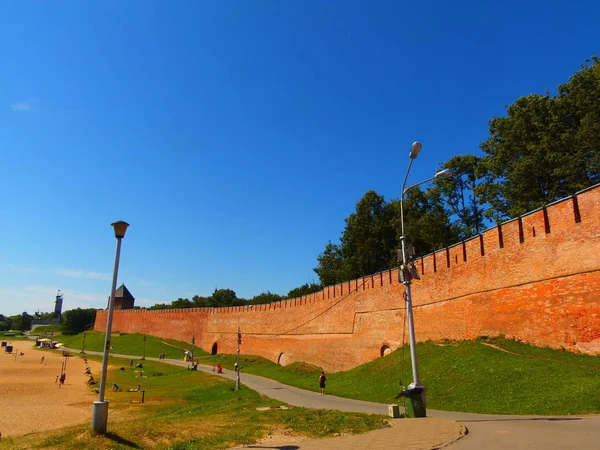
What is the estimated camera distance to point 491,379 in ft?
44.1

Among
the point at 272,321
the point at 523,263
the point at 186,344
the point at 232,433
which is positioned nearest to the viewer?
the point at 232,433

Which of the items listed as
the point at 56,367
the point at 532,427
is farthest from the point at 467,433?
the point at 56,367

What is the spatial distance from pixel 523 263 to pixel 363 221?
2653cm

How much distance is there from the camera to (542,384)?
38.9 ft

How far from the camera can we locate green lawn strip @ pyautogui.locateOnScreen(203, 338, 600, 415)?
34.8 feet

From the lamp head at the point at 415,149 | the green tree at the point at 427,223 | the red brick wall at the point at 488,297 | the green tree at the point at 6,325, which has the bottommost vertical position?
the green tree at the point at 6,325

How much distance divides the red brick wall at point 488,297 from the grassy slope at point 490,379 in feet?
3.32

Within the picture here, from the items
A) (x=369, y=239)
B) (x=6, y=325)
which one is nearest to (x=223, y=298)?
(x=369, y=239)

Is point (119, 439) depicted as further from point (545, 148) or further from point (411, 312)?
point (545, 148)

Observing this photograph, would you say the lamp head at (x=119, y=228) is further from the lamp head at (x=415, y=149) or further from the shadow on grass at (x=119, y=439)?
the lamp head at (x=415, y=149)

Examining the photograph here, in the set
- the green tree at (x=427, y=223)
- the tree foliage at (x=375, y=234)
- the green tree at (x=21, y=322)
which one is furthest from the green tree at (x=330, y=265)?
the green tree at (x=21, y=322)

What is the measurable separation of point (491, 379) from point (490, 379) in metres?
0.04

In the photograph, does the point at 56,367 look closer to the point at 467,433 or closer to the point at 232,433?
the point at 232,433

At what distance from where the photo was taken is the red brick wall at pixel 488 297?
1429 centimetres
